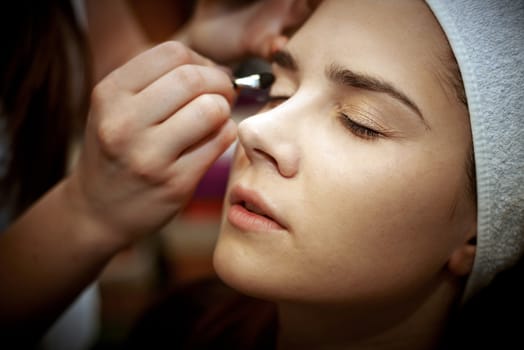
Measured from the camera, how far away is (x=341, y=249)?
78cm

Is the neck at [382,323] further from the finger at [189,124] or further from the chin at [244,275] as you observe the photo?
the finger at [189,124]

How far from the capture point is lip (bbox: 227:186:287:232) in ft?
2.57

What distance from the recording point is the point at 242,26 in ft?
4.02

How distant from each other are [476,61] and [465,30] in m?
0.05

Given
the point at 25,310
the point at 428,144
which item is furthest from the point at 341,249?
the point at 25,310

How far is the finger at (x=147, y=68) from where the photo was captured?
829 millimetres

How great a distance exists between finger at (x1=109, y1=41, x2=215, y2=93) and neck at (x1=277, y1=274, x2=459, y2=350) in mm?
493

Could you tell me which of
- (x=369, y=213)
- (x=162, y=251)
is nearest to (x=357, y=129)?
(x=369, y=213)

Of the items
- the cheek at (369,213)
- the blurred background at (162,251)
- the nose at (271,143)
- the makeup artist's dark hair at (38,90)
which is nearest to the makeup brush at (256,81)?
the nose at (271,143)

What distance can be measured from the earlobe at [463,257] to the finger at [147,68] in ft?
2.00

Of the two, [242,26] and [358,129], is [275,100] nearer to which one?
[358,129]

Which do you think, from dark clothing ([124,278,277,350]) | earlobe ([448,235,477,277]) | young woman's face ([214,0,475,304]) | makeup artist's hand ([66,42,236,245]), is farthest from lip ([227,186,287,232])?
dark clothing ([124,278,277,350])

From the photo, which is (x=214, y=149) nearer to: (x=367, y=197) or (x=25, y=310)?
(x=367, y=197)

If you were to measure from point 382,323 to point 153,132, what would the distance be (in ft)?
1.86
